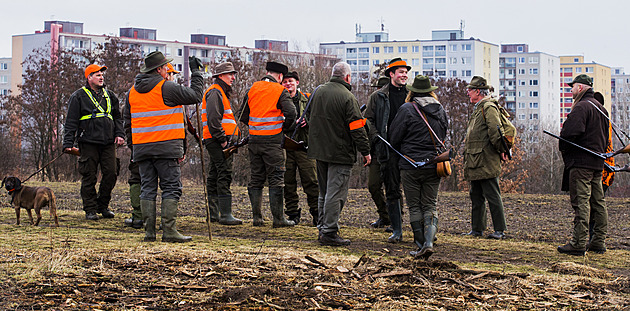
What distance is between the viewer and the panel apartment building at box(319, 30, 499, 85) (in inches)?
5438

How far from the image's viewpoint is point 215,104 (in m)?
9.79

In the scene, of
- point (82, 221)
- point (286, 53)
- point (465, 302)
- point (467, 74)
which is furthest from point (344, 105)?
point (467, 74)

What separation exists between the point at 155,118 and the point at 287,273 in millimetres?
2925

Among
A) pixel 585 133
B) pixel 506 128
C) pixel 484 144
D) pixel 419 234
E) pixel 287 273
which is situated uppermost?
pixel 506 128

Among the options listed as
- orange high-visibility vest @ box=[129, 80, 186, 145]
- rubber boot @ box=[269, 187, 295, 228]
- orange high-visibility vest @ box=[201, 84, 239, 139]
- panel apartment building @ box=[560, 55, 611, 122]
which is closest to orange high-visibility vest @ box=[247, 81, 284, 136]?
orange high-visibility vest @ box=[201, 84, 239, 139]

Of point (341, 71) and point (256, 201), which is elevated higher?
A: point (341, 71)

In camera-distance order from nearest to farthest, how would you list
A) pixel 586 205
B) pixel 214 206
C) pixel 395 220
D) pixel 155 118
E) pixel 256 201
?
pixel 155 118 → pixel 586 205 → pixel 395 220 → pixel 256 201 → pixel 214 206

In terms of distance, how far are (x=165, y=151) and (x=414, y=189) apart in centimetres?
281

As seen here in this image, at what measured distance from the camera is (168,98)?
25.4ft

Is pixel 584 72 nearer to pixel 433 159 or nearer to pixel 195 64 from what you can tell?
pixel 433 159

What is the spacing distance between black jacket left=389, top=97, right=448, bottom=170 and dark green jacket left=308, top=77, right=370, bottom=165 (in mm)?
415

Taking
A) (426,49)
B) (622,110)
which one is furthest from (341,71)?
(426,49)

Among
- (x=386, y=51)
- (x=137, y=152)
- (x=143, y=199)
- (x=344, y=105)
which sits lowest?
(x=143, y=199)

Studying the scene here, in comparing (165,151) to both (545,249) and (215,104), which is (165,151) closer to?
(215,104)
